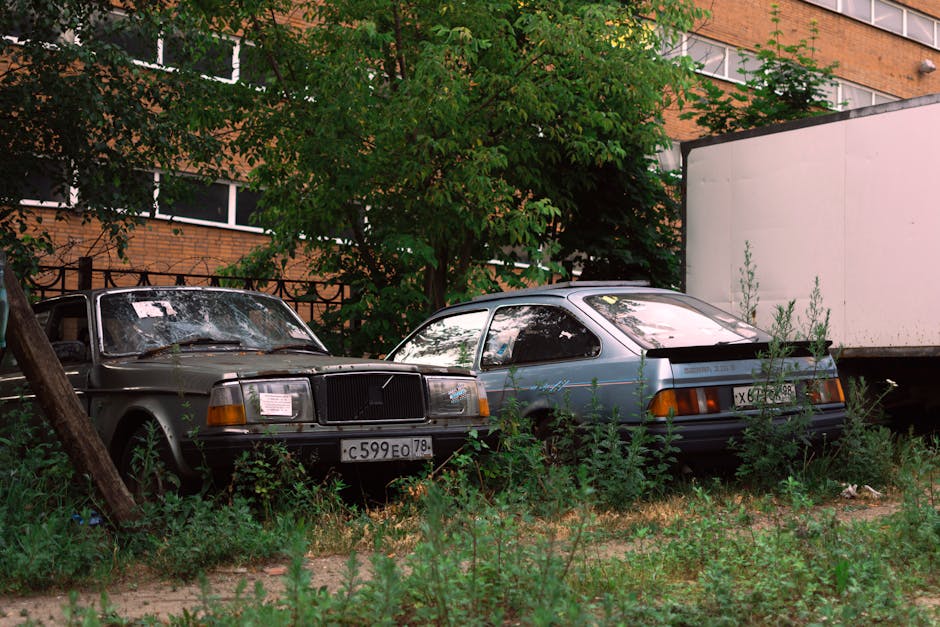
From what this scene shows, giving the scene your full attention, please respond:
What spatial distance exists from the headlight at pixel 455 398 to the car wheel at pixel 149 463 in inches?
63.8

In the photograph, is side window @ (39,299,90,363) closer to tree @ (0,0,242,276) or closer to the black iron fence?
tree @ (0,0,242,276)

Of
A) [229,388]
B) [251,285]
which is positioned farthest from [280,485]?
[251,285]

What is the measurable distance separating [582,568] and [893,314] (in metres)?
6.05

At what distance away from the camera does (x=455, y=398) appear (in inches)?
278

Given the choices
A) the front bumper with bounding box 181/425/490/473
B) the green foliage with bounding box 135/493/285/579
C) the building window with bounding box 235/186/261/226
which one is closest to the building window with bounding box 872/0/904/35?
the building window with bounding box 235/186/261/226

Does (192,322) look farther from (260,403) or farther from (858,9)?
(858,9)

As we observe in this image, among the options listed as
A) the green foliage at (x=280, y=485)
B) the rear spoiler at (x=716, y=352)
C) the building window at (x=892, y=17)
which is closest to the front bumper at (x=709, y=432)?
the rear spoiler at (x=716, y=352)

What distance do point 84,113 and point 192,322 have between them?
3.16m

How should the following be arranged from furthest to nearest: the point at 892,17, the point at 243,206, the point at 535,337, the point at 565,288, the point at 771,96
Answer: the point at 892,17
the point at 243,206
the point at 771,96
the point at 565,288
the point at 535,337

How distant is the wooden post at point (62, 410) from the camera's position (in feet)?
18.7

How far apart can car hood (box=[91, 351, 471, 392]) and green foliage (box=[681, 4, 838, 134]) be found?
35.2ft

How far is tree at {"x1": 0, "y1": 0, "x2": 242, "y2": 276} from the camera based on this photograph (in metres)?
9.74

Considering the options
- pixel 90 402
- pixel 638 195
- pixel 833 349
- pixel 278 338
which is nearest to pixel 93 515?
pixel 90 402

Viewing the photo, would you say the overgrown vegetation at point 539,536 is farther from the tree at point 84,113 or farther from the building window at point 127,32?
the building window at point 127,32
